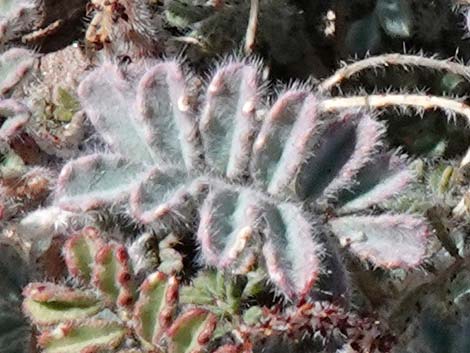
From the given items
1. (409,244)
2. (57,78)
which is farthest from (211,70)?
(409,244)

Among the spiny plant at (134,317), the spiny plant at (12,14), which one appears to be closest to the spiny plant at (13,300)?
the spiny plant at (134,317)

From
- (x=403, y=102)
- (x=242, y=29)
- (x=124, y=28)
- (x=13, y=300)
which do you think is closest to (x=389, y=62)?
(x=403, y=102)

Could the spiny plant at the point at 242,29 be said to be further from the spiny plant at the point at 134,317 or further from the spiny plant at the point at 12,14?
the spiny plant at the point at 134,317

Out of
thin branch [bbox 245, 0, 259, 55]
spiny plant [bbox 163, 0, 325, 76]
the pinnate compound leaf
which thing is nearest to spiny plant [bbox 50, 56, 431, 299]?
the pinnate compound leaf

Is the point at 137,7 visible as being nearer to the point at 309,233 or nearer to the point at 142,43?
the point at 142,43

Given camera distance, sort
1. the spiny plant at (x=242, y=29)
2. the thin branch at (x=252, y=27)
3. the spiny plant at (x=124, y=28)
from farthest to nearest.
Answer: the spiny plant at (x=242, y=29) < the thin branch at (x=252, y=27) < the spiny plant at (x=124, y=28)

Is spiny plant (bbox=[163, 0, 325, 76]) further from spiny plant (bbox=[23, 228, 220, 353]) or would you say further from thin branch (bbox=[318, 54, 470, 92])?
spiny plant (bbox=[23, 228, 220, 353])

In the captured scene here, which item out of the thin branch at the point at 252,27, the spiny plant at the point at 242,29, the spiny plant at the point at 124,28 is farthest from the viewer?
the spiny plant at the point at 242,29

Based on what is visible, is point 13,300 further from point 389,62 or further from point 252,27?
point 389,62

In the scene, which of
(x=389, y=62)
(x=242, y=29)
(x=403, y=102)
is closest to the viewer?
(x=403, y=102)
